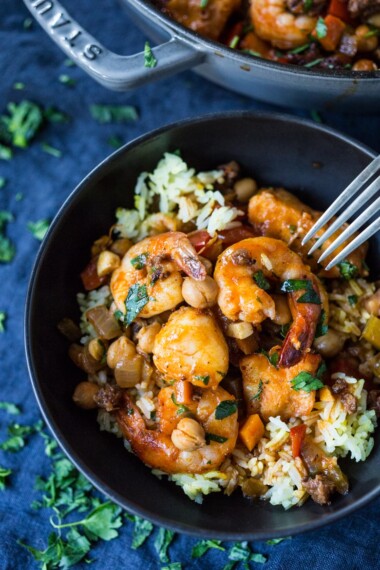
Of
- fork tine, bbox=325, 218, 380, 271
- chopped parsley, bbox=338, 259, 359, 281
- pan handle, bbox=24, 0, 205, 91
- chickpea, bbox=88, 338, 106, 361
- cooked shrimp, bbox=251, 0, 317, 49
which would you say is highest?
cooked shrimp, bbox=251, 0, 317, 49

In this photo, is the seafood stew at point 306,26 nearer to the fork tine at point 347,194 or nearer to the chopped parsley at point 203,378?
the fork tine at point 347,194

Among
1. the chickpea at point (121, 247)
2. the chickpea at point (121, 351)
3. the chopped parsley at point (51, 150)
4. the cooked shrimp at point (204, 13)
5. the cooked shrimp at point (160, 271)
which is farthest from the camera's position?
the chopped parsley at point (51, 150)

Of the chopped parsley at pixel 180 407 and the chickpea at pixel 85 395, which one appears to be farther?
the chickpea at pixel 85 395

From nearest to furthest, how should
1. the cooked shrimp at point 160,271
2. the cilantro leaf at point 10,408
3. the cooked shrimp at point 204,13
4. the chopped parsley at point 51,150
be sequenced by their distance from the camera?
the cooked shrimp at point 160,271 < the cooked shrimp at point 204,13 < the cilantro leaf at point 10,408 < the chopped parsley at point 51,150

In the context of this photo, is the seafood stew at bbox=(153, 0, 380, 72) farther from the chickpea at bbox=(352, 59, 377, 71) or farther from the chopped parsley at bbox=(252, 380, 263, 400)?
the chopped parsley at bbox=(252, 380, 263, 400)

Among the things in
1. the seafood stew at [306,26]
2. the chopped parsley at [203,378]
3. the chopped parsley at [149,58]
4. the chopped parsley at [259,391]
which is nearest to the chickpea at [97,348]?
the chopped parsley at [203,378]

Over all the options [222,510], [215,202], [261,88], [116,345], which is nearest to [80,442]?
[116,345]

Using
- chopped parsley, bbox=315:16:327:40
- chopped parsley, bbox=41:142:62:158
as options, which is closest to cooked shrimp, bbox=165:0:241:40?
chopped parsley, bbox=315:16:327:40
